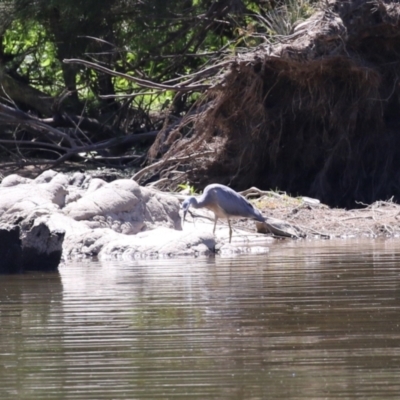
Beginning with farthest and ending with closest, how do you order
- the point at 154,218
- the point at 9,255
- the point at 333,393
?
the point at 154,218 < the point at 9,255 < the point at 333,393

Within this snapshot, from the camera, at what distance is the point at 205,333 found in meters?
6.89

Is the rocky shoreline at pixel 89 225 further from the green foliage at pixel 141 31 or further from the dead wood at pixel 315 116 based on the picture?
the green foliage at pixel 141 31

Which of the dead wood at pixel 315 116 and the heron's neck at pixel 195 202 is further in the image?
the dead wood at pixel 315 116

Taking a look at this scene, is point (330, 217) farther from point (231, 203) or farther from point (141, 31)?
point (141, 31)

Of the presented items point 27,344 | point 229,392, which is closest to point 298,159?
point 27,344

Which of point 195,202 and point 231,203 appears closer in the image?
point 195,202

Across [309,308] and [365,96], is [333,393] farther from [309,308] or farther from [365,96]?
[365,96]

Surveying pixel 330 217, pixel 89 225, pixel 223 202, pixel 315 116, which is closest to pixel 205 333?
pixel 89 225

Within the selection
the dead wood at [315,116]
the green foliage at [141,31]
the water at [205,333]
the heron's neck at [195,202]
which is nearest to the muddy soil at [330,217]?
the dead wood at [315,116]

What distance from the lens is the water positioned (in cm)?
532

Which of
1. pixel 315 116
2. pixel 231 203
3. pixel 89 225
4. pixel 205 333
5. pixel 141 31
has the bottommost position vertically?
pixel 205 333

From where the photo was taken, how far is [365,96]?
811 inches

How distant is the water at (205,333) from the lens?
532cm

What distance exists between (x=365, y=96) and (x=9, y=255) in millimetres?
10339
